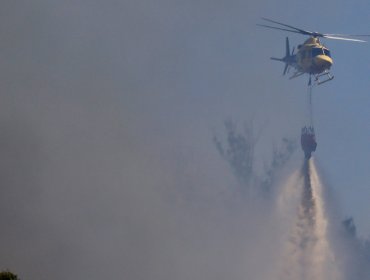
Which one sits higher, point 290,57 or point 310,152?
point 290,57

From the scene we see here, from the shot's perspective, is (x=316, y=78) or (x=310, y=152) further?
(x=310, y=152)

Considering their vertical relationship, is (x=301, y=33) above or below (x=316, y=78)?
above

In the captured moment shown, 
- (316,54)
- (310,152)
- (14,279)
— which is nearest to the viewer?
(14,279)

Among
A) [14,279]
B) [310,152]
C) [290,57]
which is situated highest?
[290,57]

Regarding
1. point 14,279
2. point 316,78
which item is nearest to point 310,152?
point 316,78

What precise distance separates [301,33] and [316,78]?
1487 cm

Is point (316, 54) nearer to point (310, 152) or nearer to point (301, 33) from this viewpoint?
point (301, 33)

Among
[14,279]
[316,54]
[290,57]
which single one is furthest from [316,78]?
[14,279]

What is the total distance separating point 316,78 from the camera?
168m

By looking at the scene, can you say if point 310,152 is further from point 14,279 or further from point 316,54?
point 14,279

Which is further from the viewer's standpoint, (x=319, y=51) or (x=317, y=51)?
(x=317, y=51)

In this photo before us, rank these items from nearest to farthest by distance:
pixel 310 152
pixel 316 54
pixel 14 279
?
1. pixel 14 279
2. pixel 316 54
3. pixel 310 152

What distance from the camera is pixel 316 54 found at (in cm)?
16738

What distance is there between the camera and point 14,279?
87.7 m
